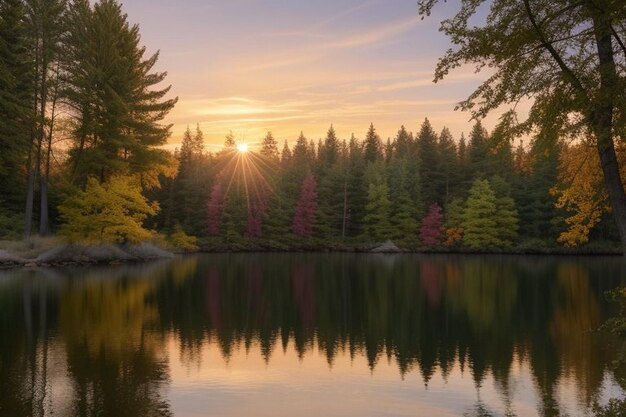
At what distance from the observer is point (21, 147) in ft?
133

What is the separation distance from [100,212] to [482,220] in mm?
49158

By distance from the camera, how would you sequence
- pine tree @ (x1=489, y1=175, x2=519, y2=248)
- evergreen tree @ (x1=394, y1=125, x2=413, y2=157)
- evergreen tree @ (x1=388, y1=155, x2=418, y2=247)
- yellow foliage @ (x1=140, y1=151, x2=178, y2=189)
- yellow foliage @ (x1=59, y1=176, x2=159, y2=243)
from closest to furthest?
yellow foliage @ (x1=59, y1=176, x2=159, y2=243) → yellow foliage @ (x1=140, y1=151, x2=178, y2=189) → pine tree @ (x1=489, y1=175, x2=519, y2=248) → evergreen tree @ (x1=388, y1=155, x2=418, y2=247) → evergreen tree @ (x1=394, y1=125, x2=413, y2=157)

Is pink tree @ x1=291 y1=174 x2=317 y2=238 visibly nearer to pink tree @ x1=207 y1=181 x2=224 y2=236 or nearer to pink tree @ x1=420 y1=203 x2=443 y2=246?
pink tree @ x1=207 y1=181 x2=224 y2=236

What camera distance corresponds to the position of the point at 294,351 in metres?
17.6

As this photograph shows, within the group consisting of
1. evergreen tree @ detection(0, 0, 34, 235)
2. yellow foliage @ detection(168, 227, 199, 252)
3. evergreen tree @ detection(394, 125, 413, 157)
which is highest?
evergreen tree @ detection(394, 125, 413, 157)

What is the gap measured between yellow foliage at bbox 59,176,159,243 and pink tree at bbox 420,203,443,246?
1740 inches

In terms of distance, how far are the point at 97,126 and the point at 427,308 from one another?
32189 mm

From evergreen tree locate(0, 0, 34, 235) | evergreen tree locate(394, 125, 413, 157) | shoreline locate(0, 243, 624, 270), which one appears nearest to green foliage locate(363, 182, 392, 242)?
shoreline locate(0, 243, 624, 270)

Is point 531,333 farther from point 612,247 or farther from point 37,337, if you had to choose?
point 612,247

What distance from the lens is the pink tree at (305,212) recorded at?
83.5 m

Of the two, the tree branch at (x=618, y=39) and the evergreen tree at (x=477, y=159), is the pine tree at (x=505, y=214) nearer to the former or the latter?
the evergreen tree at (x=477, y=159)

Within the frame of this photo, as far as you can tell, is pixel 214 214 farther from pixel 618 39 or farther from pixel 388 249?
pixel 618 39

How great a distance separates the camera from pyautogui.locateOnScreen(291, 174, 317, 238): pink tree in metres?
83.5

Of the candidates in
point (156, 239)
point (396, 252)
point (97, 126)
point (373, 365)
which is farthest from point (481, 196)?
point (373, 365)
